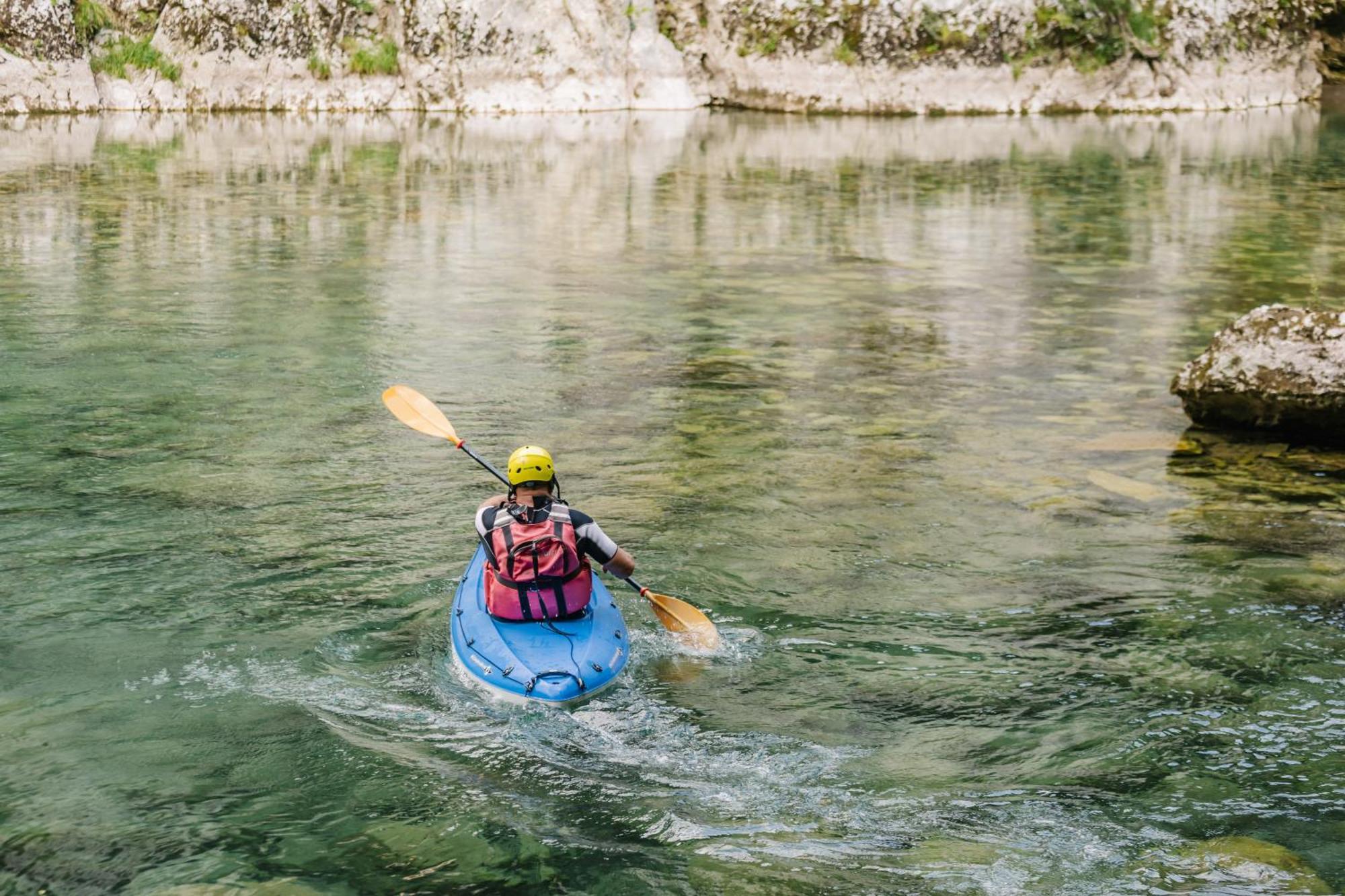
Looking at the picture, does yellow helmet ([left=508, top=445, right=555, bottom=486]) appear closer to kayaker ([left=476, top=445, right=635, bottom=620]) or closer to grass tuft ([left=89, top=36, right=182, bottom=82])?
kayaker ([left=476, top=445, right=635, bottom=620])

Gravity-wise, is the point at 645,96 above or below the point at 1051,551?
above

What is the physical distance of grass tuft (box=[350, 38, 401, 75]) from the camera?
4406 centimetres

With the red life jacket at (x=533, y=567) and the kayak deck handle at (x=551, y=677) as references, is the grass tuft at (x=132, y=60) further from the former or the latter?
the kayak deck handle at (x=551, y=677)

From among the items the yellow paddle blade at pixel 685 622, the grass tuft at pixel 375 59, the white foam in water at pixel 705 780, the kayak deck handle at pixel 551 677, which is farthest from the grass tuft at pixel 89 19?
the kayak deck handle at pixel 551 677

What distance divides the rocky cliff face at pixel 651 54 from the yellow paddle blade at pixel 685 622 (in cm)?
3827

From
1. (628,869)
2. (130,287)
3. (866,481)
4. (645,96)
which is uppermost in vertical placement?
(645,96)

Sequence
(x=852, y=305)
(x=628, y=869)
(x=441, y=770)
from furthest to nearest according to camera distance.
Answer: (x=852, y=305) < (x=441, y=770) < (x=628, y=869)

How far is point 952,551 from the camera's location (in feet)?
30.5

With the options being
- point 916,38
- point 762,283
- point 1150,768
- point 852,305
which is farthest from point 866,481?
point 916,38

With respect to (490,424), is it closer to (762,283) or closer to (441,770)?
(441,770)

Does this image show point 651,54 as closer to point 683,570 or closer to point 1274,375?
point 1274,375

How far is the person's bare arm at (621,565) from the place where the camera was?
7.79 meters

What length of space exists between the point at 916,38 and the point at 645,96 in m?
8.62

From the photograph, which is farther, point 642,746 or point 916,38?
point 916,38
